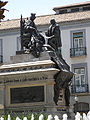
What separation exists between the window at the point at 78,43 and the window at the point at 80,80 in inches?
39.2

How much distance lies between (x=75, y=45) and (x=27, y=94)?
19381 mm

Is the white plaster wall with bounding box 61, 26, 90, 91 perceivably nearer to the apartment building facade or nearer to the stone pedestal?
the apartment building facade

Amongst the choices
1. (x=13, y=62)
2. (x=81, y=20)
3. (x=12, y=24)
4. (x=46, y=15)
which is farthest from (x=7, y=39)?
(x=13, y=62)

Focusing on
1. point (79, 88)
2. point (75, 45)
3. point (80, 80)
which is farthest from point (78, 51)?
point (79, 88)

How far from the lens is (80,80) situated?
3209 cm

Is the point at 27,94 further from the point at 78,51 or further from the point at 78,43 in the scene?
the point at 78,43

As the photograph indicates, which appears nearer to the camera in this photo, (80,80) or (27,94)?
(27,94)

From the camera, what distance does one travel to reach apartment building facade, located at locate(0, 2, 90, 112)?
104ft

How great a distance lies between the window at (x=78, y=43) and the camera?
32344 millimetres

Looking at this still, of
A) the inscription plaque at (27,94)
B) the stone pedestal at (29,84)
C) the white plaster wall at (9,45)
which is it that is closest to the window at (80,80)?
the white plaster wall at (9,45)

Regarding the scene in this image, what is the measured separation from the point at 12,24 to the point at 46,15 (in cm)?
307

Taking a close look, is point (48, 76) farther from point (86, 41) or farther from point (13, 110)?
point (86, 41)

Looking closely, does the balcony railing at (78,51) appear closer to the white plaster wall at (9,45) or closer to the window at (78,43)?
the window at (78,43)

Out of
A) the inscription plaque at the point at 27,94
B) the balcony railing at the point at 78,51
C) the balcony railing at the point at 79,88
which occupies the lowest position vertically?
the balcony railing at the point at 79,88
